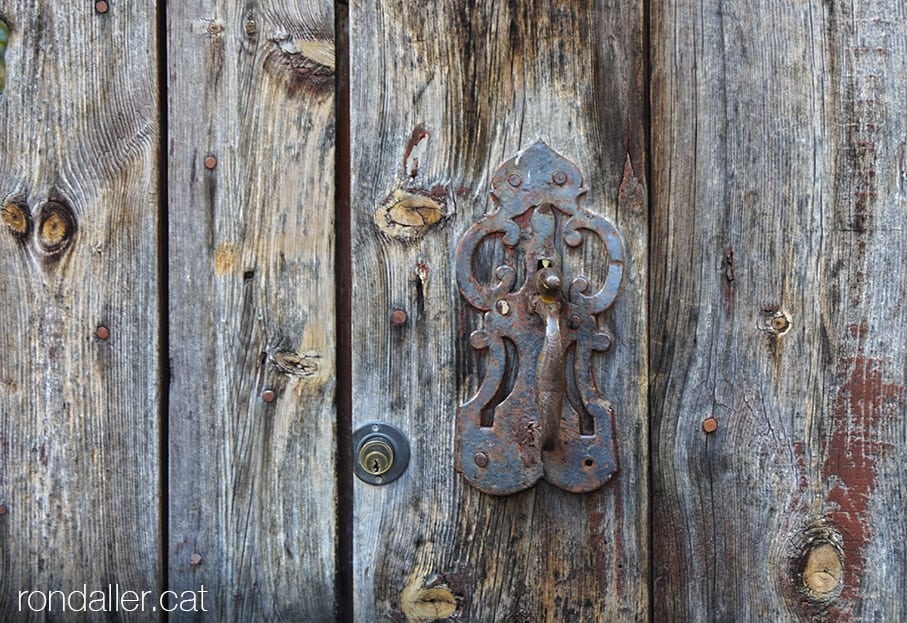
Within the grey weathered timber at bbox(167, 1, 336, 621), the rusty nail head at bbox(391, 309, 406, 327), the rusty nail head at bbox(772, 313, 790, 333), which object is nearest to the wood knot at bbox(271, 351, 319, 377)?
the grey weathered timber at bbox(167, 1, 336, 621)

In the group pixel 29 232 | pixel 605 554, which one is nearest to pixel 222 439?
pixel 29 232

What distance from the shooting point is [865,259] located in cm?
92

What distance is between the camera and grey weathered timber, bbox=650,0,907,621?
913 millimetres

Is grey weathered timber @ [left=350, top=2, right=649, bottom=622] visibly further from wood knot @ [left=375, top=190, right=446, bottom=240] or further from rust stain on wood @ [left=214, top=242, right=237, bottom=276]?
rust stain on wood @ [left=214, top=242, right=237, bottom=276]

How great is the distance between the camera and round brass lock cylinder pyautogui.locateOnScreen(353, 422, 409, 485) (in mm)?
943

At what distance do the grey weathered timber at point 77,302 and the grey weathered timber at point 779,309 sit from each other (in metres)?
0.61

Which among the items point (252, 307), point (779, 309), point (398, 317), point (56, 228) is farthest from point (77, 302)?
point (779, 309)

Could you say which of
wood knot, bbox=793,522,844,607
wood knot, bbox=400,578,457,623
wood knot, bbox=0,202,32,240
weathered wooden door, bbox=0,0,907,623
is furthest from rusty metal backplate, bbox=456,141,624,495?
wood knot, bbox=0,202,32,240

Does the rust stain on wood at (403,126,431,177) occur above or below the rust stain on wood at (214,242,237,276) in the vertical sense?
above

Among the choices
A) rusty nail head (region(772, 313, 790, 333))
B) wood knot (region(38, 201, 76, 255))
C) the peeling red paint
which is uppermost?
wood knot (region(38, 201, 76, 255))

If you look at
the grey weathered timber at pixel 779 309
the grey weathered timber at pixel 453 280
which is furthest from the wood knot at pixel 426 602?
the grey weathered timber at pixel 779 309


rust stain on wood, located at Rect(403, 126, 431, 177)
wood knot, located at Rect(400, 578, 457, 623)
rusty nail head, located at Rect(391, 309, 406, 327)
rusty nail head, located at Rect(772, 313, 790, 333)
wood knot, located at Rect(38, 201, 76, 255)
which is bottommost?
wood knot, located at Rect(400, 578, 457, 623)

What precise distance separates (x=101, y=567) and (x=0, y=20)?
0.67 metres

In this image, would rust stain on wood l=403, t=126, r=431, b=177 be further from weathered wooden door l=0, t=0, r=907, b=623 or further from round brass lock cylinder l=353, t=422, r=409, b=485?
round brass lock cylinder l=353, t=422, r=409, b=485
